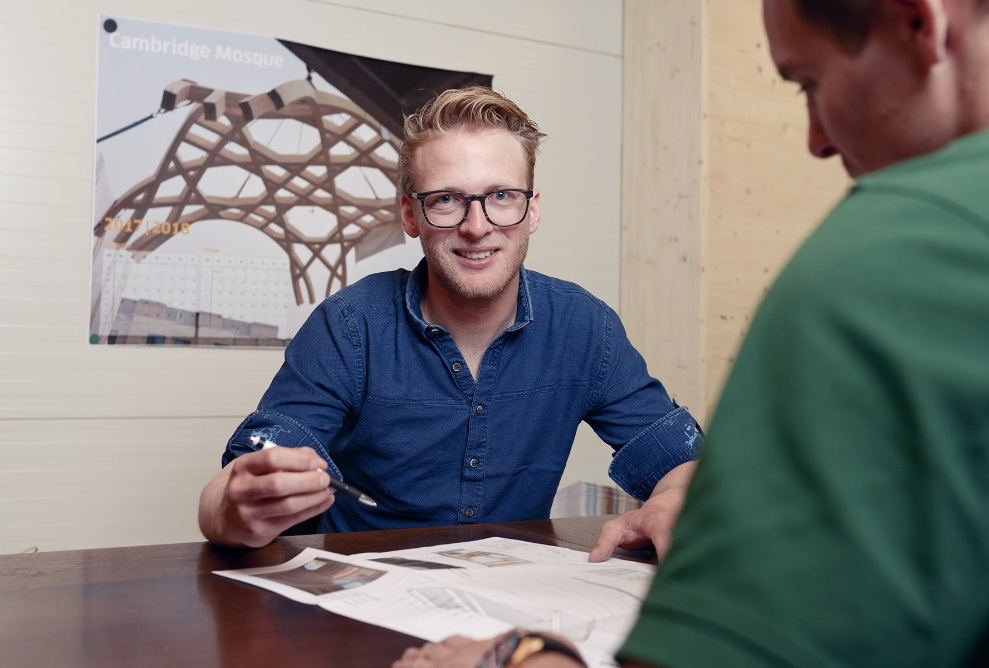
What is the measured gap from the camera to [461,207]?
1.71 m

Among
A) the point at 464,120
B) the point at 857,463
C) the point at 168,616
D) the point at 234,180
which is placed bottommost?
the point at 168,616

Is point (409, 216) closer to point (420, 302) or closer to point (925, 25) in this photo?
point (420, 302)

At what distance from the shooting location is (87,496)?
285 cm

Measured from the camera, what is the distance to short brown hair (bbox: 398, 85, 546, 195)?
1.74 meters

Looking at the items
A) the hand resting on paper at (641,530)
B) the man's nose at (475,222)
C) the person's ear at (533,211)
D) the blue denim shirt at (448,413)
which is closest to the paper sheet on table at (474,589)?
the hand resting on paper at (641,530)

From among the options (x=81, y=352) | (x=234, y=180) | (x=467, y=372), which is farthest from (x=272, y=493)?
(x=234, y=180)

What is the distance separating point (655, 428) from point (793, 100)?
228 centimetres

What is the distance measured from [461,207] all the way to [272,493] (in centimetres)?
78

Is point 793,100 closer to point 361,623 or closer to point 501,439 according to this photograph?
point 501,439

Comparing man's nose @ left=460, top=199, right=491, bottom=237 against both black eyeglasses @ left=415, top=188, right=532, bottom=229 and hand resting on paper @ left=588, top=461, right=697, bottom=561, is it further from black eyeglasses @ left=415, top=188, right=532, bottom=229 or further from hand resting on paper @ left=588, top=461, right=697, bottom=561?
hand resting on paper @ left=588, top=461, right=697, bottom=561

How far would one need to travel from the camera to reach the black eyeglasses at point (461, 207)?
5.57 feet

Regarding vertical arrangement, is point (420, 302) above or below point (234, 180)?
below

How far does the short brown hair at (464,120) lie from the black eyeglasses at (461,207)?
0.08 m

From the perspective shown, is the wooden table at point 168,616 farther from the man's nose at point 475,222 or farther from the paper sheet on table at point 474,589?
the man's nose at point 475,222
